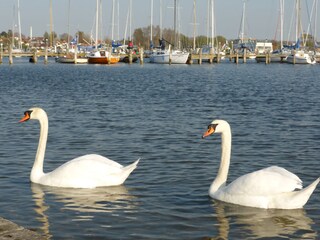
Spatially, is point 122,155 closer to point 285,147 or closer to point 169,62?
point 285,147

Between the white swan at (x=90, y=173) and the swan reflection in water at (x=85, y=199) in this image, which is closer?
the swan reflection in water at (x=85, y=199)

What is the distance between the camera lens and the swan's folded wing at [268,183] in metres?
9.38

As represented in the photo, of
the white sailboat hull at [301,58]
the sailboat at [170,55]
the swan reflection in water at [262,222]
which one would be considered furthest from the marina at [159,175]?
the white sailboat hull at [301,58]

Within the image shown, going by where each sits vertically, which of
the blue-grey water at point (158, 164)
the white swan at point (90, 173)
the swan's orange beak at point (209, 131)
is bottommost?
Answer: the blue-grey water at point (158, 164)

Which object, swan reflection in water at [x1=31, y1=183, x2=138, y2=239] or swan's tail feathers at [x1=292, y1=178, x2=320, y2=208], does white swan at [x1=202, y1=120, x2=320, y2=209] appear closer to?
swan's tail feathers at [x1=292, y1=178, x2=320, y2=208]

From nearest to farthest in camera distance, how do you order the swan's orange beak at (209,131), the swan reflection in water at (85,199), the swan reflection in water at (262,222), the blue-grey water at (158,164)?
the swan reflection in water at (262,222), the blue-grey water at (158,164), the swan reflection in water at (85,199), the swan's orange beak at (209,131)

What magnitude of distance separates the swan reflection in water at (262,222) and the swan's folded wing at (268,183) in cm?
32

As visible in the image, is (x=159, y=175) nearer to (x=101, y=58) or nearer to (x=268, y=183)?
(x=268, y=183)

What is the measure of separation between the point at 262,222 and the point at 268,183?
1.86 feet

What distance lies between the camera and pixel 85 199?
10680 mm

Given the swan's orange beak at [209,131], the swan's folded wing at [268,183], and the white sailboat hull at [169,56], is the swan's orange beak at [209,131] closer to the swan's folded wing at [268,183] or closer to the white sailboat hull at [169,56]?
the swan's folded wing at [268,183]

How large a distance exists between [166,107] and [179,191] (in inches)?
671

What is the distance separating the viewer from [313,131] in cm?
1916

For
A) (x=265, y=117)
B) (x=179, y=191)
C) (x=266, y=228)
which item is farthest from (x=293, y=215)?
(x=265, y=117)
